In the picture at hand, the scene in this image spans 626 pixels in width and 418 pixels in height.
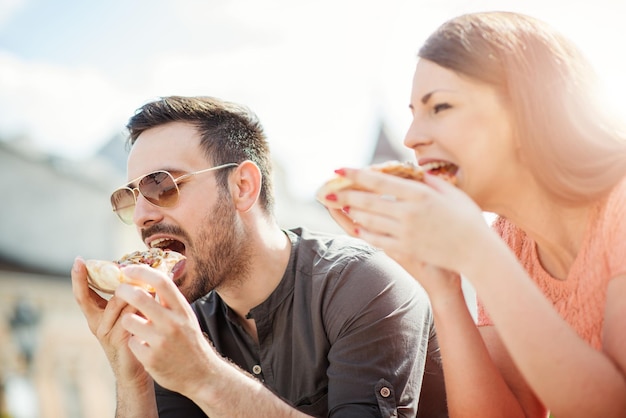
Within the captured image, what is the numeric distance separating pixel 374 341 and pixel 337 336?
0.21 metres

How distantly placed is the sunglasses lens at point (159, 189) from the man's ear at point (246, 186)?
40 cm

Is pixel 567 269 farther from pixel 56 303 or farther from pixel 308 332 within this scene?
pixel 56 303

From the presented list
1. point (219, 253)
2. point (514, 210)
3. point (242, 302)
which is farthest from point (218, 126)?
point (514, 210)

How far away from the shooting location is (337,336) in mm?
3807

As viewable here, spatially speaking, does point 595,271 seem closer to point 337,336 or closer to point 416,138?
point 416,138

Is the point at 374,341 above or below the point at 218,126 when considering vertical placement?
below

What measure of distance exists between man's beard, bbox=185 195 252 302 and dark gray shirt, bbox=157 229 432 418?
253mm

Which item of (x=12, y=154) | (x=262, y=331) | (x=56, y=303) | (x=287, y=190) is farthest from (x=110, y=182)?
(x=262, y=331)

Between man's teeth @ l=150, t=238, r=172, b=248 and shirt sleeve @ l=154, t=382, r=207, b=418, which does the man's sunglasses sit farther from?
shirt sleeve @ l=154, t=382, r=207, b=418

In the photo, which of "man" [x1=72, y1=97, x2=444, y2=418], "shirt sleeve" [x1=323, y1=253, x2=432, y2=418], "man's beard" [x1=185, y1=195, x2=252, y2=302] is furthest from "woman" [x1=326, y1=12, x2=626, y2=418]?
"man's beard" [x1=185, y1=195, x2=252, y2=302]

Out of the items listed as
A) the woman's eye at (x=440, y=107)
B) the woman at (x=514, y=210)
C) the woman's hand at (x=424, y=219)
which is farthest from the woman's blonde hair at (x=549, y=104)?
the woman's hand at (x=424, y=219)

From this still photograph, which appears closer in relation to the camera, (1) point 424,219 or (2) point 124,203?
(1) point 424,219

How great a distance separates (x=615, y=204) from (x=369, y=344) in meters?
1.40

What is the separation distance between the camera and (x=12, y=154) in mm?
33906
